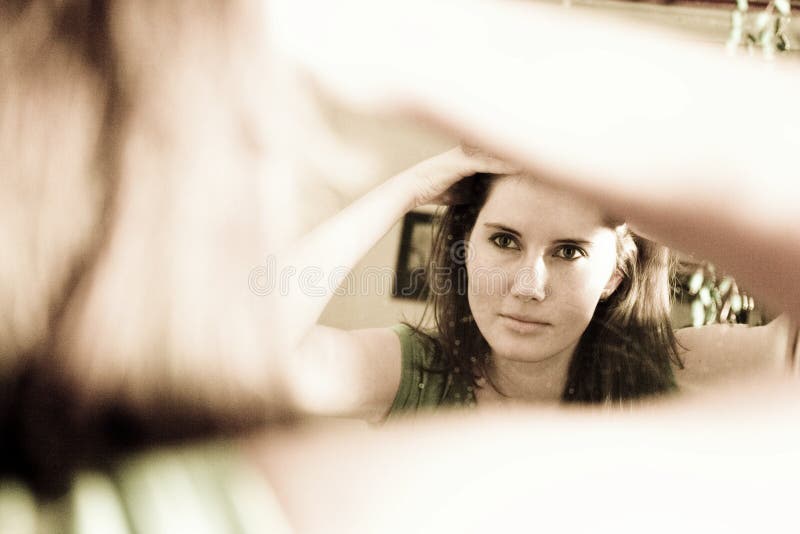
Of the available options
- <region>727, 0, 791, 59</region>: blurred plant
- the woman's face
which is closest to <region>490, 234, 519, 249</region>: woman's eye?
the woman's face

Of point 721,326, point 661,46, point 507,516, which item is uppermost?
point 661,46

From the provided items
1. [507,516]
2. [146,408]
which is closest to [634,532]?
[507,516]

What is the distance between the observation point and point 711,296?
319mm

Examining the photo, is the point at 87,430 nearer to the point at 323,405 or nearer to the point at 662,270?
the point at 323,405

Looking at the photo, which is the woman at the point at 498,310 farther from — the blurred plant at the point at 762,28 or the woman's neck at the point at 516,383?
the blurred plant at the point at 762,28

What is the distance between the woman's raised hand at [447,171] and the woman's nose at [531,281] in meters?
0.05

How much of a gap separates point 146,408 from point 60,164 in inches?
5.4

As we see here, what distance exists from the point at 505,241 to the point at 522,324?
0.15ft

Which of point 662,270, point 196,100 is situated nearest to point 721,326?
point 662,270

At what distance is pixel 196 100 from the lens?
343 mm

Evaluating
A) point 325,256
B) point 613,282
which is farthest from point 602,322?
point 325,256

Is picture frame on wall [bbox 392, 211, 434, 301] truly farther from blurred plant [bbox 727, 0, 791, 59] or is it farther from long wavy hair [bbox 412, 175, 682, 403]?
blurred plant [bbox 727, 0, 791, 59]

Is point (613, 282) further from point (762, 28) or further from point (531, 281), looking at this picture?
point (762, 28)

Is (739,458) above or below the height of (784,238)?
below
